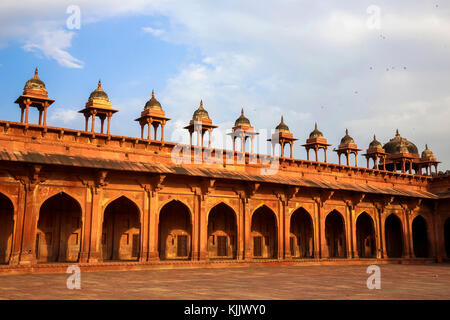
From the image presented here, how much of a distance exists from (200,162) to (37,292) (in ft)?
50.5

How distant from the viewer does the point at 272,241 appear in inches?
1199

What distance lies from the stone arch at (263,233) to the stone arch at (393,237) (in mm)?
10858

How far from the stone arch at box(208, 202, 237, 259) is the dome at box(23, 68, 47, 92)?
453 inches

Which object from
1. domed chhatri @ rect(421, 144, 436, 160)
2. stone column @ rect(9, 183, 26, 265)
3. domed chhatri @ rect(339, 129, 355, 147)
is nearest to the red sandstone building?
stone column @ rect(9, 183, 26, 265)

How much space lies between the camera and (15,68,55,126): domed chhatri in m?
22.9

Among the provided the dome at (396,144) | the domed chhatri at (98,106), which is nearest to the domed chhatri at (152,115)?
the domed chhatri at (98,106)

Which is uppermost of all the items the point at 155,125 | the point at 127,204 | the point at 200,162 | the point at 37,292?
the point at 155,125

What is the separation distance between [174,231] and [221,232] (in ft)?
10.2

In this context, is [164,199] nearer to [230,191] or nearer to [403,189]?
[230,191]

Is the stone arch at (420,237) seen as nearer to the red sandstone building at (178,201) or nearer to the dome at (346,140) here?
the red sandstone building at (178,201)

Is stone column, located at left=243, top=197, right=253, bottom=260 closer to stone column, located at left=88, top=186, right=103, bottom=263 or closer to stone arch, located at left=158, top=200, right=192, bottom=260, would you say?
stone arch, located at left=158, top=200, right=192, bottom=260

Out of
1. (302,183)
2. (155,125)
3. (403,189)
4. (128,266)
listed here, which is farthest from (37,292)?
(403,189)

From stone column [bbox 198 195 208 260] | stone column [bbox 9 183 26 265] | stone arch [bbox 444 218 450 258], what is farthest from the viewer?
stone arch [bbox 444 218 450 258]

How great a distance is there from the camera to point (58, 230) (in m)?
23.4
